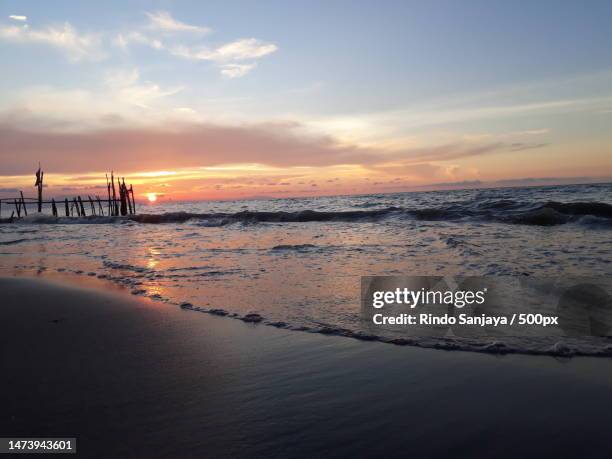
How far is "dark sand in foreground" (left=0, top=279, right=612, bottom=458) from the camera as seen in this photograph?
2.54 meters

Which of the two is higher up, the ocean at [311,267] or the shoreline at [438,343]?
the ocean at [311,267]

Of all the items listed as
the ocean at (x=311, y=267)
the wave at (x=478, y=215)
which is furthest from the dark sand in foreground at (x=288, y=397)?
the wave at (x=478, y=215)

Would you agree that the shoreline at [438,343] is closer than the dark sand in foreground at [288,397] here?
No

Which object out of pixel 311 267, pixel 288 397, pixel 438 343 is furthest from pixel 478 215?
pixel 288 397

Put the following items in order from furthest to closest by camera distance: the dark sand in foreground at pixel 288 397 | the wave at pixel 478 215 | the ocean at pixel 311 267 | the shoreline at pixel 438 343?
the wave at pixel 478 215, the ocean at pixel 311 267, the shoreline at pixel 438 343, the dark sand in foreground at pixel 288 397

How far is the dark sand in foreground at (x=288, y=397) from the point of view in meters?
2.54

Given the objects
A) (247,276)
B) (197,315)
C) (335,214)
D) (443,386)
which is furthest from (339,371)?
(335,214)

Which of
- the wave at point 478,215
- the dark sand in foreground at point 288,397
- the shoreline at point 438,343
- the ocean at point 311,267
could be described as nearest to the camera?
the dark sand in foreground at point 288,397

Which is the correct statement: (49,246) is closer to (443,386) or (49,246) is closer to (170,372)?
(170,372)

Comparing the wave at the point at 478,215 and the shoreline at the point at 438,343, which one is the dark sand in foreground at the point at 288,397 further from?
the wave at the point at 478,215

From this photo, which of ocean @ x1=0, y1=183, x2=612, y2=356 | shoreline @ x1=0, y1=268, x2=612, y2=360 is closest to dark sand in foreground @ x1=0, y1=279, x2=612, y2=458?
shoreline @ x1=0, y1=268, x2=612, y2=360

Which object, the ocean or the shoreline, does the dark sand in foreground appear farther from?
the ocean

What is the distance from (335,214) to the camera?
2834 cm

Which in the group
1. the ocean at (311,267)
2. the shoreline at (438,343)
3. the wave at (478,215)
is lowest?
the shoreline at (438,343)
